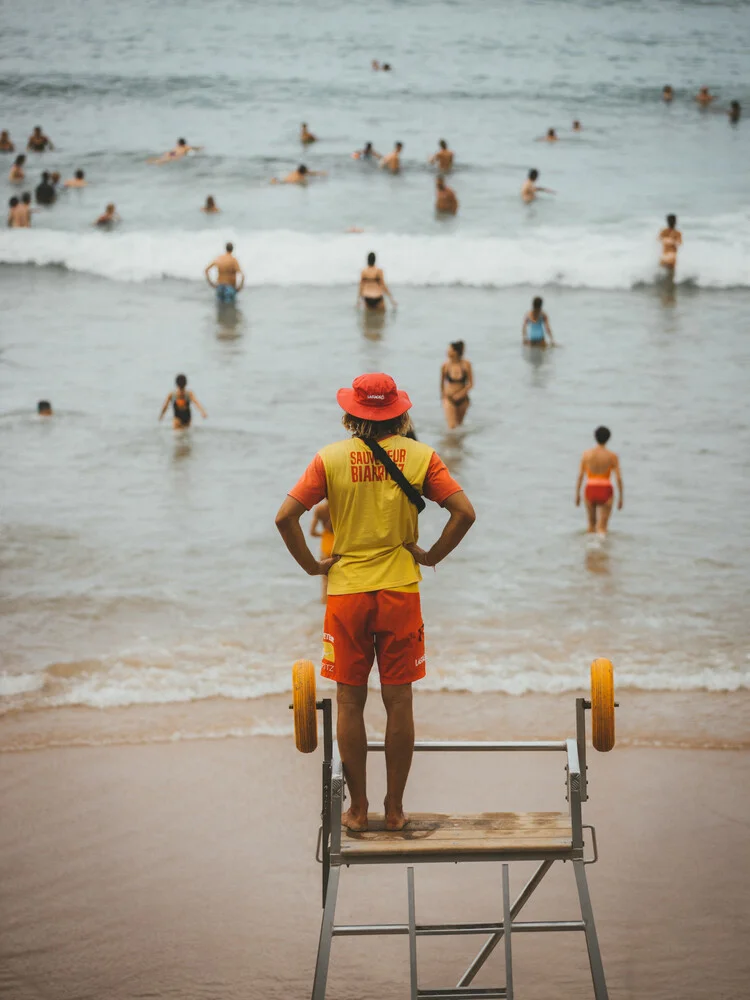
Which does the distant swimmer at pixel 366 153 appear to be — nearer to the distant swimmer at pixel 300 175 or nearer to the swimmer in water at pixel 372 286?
the distant swimmer at pixel 300 175

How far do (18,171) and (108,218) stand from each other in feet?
4.51

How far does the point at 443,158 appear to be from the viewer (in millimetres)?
16688

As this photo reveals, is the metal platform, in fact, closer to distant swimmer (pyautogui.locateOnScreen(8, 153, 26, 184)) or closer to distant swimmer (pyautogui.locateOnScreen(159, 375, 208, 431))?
distant swimmer (pyautogui.locateOnScreen(159, 375, 208, 431))

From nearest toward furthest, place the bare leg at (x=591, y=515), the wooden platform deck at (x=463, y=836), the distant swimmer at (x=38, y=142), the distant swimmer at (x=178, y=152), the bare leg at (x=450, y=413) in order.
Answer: the wooden platform deck at (x=463, y=836), the bare leg at (x=591, y=515), the bare leg at (x=450, y=413), the distant swimmer at (x=38, y=142), the distant swimmer at (x=178, y=152)

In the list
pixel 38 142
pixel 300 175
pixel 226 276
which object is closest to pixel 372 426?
pixel 226 276

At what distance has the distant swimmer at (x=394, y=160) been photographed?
1653 cm

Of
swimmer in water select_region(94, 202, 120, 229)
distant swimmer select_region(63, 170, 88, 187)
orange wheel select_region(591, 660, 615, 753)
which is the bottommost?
orange wheel select_region(591, 660, 615, 753)

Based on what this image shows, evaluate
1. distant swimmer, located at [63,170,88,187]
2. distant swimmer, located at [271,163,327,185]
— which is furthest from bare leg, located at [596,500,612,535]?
distant swimmer, located at [63,170,88,187]

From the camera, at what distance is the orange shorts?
2.86m

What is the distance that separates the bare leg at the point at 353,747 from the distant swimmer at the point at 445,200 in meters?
14.2

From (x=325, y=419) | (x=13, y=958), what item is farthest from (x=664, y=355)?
(x=13, y=958)

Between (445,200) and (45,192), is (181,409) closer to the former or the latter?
(45,192)

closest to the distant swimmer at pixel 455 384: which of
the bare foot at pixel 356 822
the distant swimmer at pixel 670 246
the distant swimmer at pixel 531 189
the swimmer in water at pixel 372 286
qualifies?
the swimmer in water at pixel 372 286

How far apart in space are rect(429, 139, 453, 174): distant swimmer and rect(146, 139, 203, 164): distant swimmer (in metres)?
3.33
